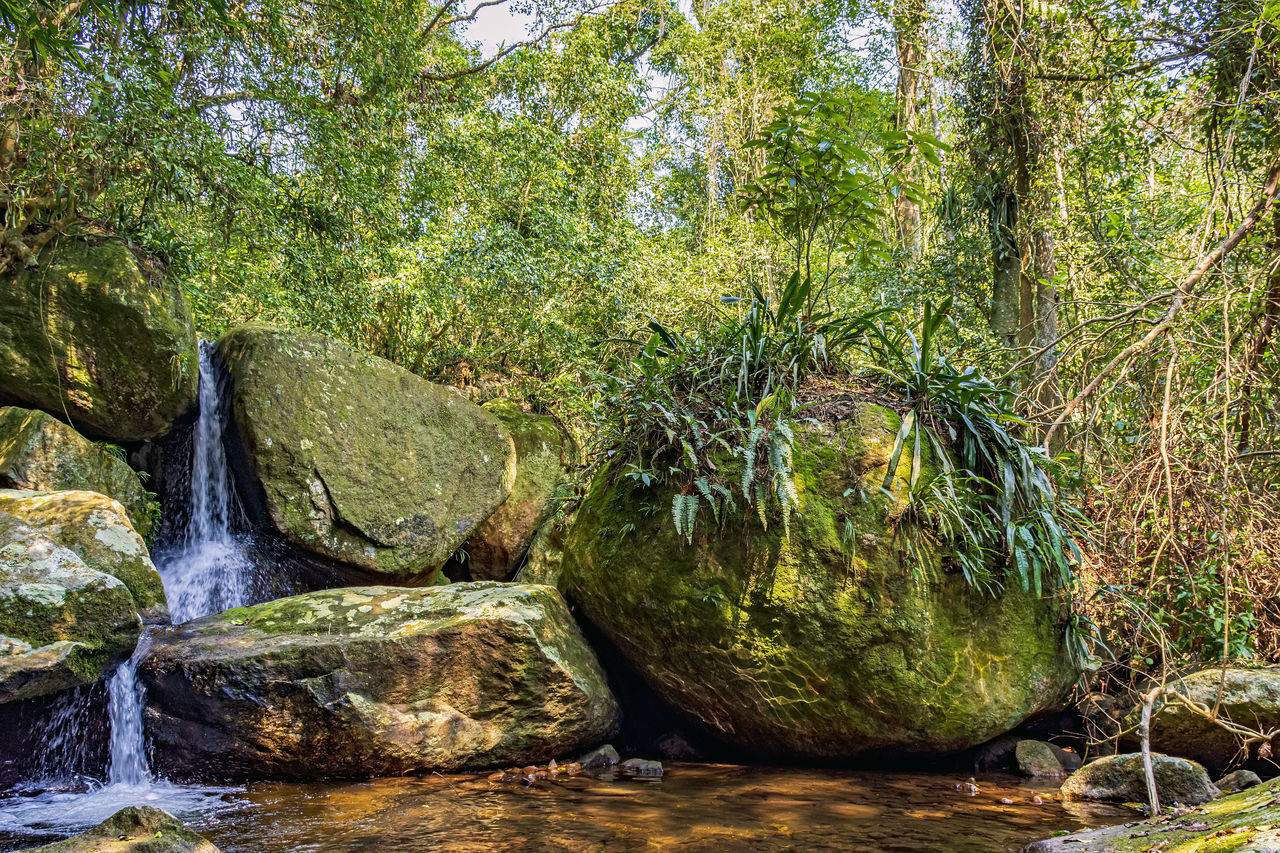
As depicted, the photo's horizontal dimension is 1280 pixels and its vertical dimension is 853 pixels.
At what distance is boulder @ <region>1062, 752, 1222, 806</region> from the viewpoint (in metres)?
3.36

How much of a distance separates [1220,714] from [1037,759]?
982 mm

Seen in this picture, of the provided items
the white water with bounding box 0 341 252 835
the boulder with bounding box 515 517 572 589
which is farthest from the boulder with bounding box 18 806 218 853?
the boulder with bounding box 515 517 572 589

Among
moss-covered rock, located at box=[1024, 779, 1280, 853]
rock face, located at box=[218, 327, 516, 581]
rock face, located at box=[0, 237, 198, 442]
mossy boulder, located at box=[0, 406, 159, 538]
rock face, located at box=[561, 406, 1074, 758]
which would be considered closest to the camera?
moss-covered rock, located at box=[1024, 779, 1280, 853]

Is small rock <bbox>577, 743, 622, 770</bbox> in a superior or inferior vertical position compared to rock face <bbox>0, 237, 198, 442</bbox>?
inferior

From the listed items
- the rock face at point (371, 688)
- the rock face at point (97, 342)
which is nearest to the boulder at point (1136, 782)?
the rock face at point (371, 688)

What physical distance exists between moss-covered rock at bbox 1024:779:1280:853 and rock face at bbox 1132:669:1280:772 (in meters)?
2.26

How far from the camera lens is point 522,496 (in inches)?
308

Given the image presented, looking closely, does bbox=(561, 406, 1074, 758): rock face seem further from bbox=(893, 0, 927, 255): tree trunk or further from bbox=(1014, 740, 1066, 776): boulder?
bbox=(893, 0, 927, 255): tree trunk

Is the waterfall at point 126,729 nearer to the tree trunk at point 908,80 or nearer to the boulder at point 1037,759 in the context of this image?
the boulder at point 1037,759

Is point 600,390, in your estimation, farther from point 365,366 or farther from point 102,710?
point 102,710

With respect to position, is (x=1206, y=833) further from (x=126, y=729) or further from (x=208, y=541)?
(x=208, y=541)

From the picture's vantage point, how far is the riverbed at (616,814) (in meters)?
2.98

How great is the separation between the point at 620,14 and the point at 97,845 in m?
15.7

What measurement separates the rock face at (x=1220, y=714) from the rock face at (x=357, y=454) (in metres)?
5.66
